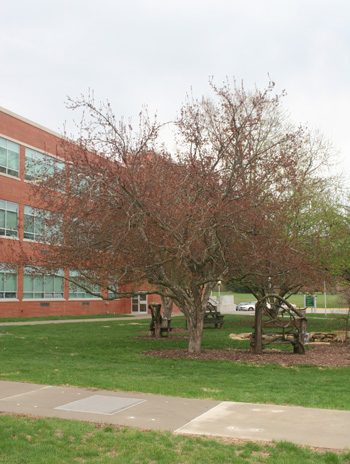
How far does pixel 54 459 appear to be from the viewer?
16.5 feet

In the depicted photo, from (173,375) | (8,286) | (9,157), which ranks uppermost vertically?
(9,157)

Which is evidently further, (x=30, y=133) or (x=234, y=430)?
(x=30, y=133)

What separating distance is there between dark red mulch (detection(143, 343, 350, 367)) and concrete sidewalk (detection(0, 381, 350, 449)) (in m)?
5.80

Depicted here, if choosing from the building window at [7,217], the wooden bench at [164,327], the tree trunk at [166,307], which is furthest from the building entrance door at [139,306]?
the wooden bench at [164,327]

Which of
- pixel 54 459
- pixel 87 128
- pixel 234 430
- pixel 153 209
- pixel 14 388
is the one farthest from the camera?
pixel 87 128

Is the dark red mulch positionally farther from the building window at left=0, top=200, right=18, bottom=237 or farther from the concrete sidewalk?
the building window at left=0, top=200, right=18, bottom=237

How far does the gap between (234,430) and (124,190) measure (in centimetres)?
789

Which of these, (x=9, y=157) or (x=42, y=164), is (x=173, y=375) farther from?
(x=9, y=157)

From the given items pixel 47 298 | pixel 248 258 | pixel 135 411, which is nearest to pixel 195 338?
pixel 248 258

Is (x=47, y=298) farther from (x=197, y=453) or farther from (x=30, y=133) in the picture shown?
(x=197, y=453)

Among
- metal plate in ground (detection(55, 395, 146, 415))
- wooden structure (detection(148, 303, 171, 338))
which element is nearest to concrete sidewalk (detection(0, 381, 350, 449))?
metal plate in ground (detection(55, 395, 146, 415))

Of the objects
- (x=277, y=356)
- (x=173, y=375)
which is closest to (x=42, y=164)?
(x=277, y=356)

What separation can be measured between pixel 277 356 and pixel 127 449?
9.35 meters

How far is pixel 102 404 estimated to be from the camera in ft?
23.9
